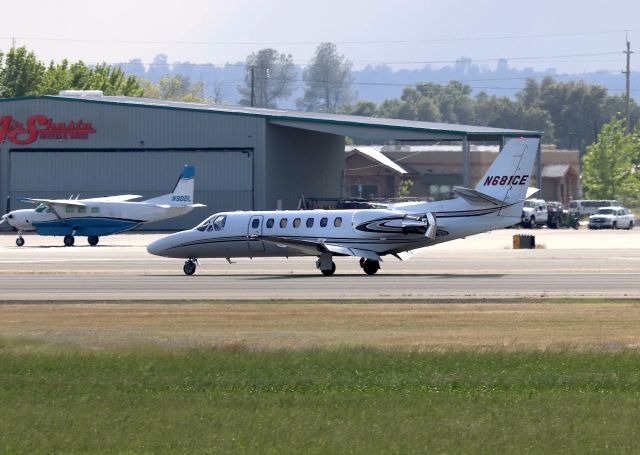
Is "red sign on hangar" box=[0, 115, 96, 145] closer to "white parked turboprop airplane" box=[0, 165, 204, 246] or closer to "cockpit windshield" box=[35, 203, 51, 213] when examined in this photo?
"cockpit windshield" box=[35, 203, 51, 213]

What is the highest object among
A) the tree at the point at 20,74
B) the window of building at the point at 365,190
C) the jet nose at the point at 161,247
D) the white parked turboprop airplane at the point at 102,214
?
the tree at the point at 20,74

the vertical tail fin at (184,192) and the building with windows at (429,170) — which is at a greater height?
the building with windows at (429,170)

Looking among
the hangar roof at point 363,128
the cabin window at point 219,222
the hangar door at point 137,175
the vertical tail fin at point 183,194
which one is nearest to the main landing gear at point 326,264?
the cabin window at point 219,222

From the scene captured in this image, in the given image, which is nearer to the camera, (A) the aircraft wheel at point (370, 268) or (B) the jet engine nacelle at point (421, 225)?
(B) the jet engine nacelle at point (421, 225)

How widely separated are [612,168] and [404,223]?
10123 centimetres

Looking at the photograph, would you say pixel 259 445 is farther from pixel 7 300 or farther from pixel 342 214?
pixel 342 214

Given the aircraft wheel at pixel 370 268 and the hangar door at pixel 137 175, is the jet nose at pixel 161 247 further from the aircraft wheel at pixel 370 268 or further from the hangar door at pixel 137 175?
the hangar door at pixel 137 175

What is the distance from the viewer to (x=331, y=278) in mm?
39875

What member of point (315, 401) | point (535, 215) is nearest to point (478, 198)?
point (315, 401)

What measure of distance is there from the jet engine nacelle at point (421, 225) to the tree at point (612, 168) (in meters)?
101

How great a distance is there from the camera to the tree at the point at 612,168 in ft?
450

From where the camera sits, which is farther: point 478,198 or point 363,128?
point 363,128

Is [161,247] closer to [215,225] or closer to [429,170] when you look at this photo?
[215,225]

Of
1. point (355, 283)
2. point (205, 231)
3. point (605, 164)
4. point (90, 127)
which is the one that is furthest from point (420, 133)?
point (605, 164)
